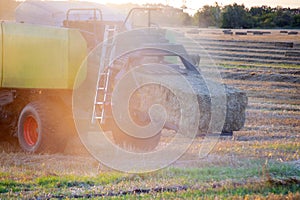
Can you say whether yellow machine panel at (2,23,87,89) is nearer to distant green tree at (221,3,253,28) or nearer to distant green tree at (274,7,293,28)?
distant green tree at (221,3,253,28)

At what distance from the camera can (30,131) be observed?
34.2 ft

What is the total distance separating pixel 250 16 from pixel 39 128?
4225cm

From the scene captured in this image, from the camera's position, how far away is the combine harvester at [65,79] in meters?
9.47

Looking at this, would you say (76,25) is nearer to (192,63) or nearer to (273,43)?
(192,63)

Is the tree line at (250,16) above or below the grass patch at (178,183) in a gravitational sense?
above

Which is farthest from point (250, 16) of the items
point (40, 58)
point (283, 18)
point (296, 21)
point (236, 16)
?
point (40, 58)

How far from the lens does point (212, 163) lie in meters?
8.63

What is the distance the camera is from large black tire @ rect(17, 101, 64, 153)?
9.89 metres

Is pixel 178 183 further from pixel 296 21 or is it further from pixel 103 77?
pixel 296 21

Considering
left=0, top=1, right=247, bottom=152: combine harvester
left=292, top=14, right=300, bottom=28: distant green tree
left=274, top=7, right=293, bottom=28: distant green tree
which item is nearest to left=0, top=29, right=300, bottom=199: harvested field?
left=0, top=1, right=247, bottom=152: combine harvester

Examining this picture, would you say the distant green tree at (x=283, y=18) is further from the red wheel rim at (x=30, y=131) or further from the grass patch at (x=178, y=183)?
the grass patch at (x=178, y=183)

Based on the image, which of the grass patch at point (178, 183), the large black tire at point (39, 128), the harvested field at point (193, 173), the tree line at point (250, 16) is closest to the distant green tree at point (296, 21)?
the tree line at point (250, 16)

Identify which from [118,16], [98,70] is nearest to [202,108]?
[98,70]

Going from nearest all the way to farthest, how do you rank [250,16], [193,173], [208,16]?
[193,173] < [250,16] < [208,16]
